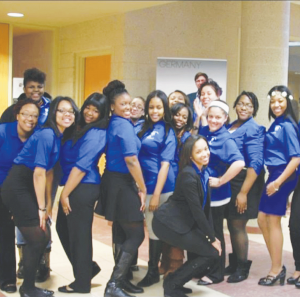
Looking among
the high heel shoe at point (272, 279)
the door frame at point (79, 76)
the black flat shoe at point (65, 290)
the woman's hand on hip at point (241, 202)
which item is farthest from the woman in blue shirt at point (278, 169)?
the door frame at point (79, 76)

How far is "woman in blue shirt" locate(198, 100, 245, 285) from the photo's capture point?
3.77 metres

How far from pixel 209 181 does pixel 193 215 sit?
0.45 m

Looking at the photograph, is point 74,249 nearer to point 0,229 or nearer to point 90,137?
point 0,229

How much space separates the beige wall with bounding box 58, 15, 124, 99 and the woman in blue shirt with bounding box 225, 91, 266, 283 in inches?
99.4

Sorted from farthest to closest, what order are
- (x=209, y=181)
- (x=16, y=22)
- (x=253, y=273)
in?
1. (x=16, y=22)
2. (x=253, y=273)
3. (x=209, y=181)

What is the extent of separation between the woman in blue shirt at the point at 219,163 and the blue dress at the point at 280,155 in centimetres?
27

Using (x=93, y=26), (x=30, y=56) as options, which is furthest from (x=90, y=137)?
(x=30, y=56)

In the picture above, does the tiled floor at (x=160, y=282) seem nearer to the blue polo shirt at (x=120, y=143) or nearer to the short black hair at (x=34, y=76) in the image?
the blue polo shirt at (x=120, y=143)

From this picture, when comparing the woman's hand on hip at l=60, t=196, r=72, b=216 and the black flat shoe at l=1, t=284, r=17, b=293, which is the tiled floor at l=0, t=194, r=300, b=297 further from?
the woman's hand on hip at l=60, t=196, r=72, b=216

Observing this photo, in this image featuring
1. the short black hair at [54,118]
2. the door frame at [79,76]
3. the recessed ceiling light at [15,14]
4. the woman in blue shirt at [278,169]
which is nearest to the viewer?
the short black hair at [54,118]

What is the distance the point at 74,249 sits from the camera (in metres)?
3.48

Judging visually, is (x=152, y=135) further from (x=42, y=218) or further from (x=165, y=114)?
(x=42, y=218)

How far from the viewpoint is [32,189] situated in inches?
131

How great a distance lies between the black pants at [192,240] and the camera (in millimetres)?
3441
